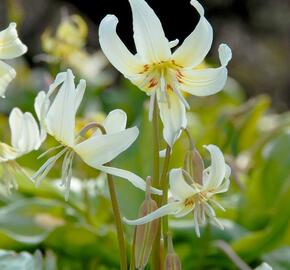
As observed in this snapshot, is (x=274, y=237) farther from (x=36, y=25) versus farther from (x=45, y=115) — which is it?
(x=36, y=25)

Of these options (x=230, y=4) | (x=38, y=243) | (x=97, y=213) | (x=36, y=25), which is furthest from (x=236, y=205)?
(x=230, y=4)

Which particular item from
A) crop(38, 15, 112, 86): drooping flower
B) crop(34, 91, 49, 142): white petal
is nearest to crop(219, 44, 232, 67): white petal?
crop(34, 91, 49, 142): white petal

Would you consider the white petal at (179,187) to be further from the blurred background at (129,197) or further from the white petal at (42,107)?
the blurred background at (129,197)

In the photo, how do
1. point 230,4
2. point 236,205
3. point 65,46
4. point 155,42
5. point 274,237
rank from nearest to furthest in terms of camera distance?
point 155,42 < point 274,237 < point 236,205 < point 65,46 < point 230,4

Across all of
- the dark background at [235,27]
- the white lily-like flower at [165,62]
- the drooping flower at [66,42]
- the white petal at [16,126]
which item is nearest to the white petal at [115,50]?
the white lily-like flower at [165,62]

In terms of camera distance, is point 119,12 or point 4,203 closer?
point 4,203

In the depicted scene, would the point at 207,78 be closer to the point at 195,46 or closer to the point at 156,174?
the point at 195,46

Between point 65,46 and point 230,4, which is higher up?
point 65,46
